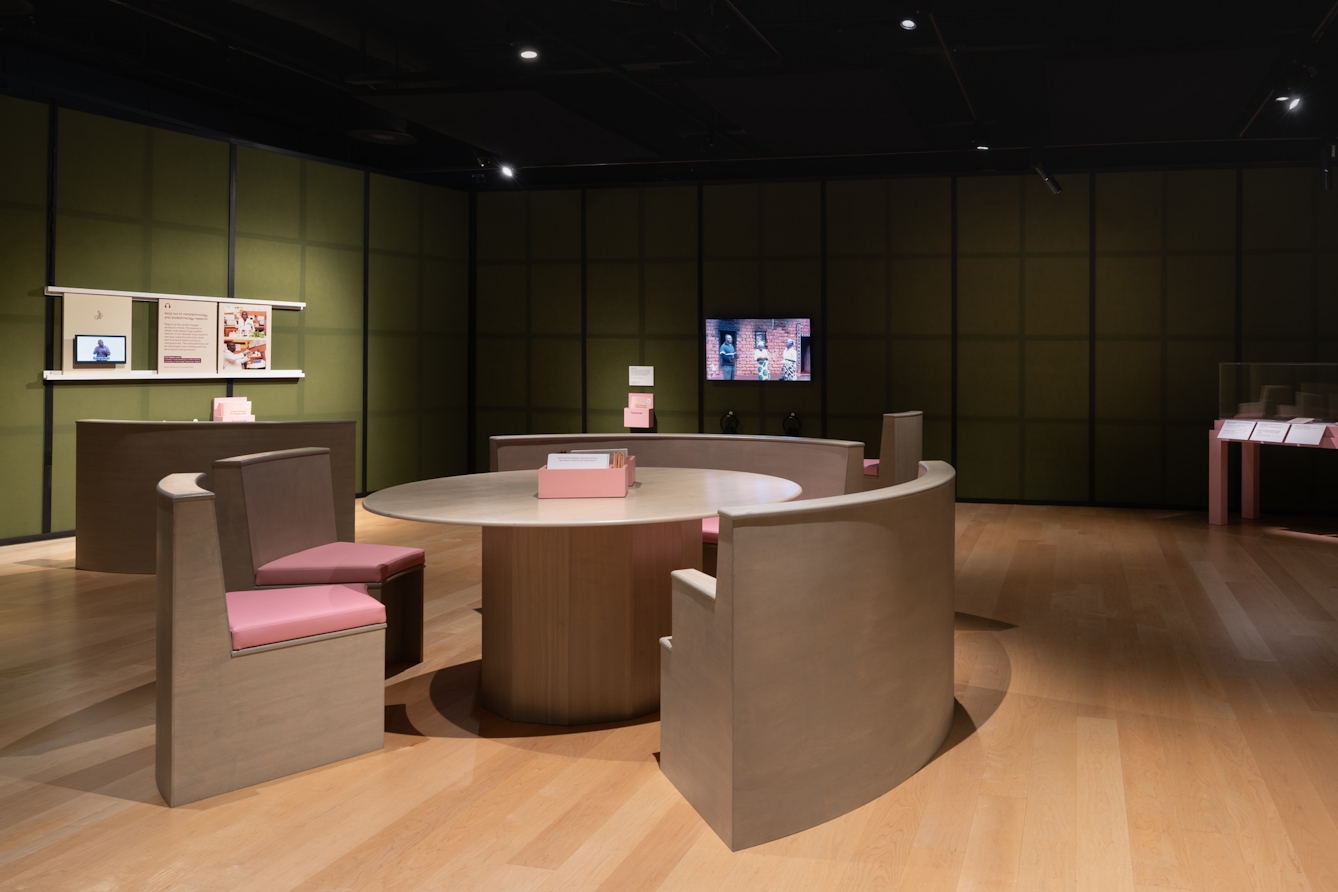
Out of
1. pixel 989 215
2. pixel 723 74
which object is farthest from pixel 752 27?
pixel 989 215

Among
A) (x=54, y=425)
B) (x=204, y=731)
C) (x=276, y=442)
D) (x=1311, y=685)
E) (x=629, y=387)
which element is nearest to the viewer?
(x=204, y=731)

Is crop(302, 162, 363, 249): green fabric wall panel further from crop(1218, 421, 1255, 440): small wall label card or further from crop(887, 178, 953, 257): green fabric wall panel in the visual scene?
crop(1218, 421, 1255, 440): small wall label card

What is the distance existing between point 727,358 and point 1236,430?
456cm

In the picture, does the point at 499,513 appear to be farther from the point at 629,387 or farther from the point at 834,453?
the point at 629,387

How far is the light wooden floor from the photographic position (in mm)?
2402

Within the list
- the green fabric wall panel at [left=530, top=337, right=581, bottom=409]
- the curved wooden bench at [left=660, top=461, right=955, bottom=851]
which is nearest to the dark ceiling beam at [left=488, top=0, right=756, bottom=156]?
the green fabric wall panel at [left=530, top=337, right=581, bottom=409]

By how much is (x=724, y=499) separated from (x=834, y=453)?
2065 millimetres

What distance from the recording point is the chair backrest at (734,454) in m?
5.45

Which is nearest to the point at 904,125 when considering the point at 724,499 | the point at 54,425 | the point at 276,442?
the point at 276,442

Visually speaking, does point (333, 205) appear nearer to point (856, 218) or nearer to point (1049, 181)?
point (856, 218)

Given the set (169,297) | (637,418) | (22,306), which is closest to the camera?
(22,306)

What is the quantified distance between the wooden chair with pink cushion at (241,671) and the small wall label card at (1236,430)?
7.42 m

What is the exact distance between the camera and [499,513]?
326 centimetres

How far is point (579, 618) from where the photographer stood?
134 inches
